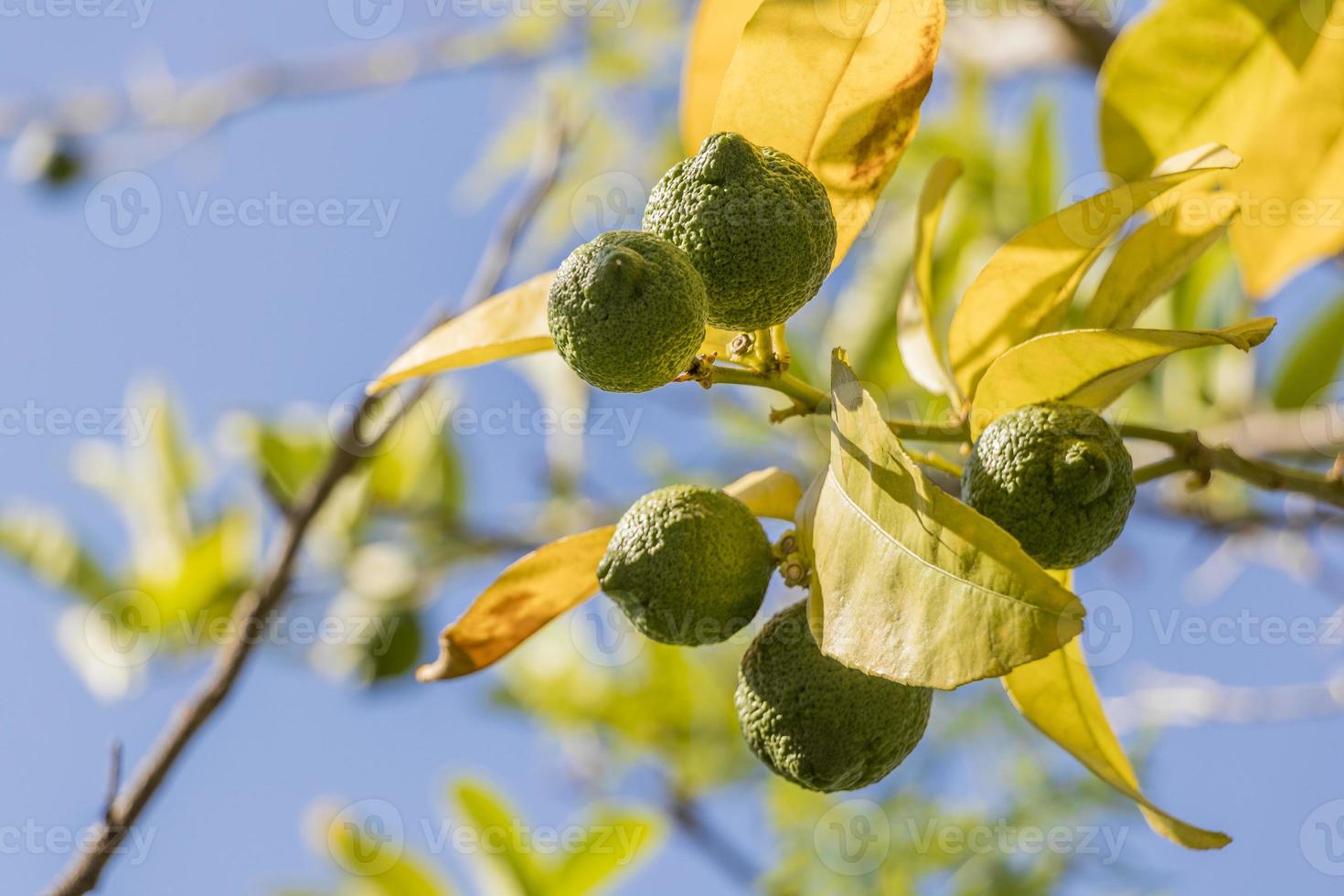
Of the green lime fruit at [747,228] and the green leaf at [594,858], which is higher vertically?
the green lime fruit at [747,228]

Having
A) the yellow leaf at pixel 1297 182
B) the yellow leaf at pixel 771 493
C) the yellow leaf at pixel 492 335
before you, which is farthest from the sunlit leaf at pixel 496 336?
the yellow leaf at pixel 1297 182

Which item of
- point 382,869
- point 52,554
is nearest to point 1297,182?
point 382,869

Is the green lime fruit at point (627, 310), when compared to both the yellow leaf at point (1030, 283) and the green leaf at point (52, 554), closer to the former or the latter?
the yellow leaf at point (1030, 283)

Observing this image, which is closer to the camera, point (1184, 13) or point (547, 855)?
point (1184, 13)

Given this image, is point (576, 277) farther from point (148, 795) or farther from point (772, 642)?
point (148, 795)


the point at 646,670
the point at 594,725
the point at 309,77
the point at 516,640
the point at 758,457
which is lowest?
the point at 594,725

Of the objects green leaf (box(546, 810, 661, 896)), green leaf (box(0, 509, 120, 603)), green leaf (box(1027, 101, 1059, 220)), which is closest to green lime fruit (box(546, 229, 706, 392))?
green leaf (box(546, 810, 661, 896))

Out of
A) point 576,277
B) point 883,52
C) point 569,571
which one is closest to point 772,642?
point 569,571
